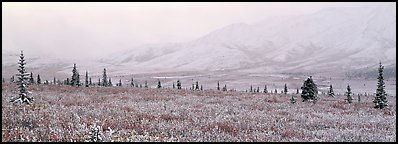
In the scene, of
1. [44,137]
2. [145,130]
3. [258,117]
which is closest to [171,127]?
[145,130]

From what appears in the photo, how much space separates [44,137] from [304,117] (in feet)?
44.9

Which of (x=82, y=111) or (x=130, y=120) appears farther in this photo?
(x=82, y=111)

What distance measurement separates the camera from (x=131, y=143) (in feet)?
43.1

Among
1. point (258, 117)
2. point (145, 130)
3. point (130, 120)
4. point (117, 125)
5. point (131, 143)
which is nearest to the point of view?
point (131, 143)

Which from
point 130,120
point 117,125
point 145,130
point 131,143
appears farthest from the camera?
point 130,120

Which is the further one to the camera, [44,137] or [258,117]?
[258,117]

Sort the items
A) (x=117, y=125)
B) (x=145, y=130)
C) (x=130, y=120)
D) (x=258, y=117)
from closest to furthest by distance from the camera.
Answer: (x=145, y=130) → (x=117, y=125) → (x=130, y=120) → (x=258, y=117)

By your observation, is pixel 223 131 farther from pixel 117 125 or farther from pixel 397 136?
pixel 397 136

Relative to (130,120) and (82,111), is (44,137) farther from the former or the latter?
(82,111)

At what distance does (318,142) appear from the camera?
1435 cm

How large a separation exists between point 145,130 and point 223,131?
→ 294 centimetres

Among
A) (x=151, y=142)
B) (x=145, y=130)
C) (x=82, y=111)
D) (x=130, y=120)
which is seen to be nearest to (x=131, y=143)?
(x=151, y=142)

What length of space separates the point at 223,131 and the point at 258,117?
5663mm

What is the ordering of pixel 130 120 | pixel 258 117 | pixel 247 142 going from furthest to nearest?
pixel 258 117, pixel 130 120, pixel 247 142
